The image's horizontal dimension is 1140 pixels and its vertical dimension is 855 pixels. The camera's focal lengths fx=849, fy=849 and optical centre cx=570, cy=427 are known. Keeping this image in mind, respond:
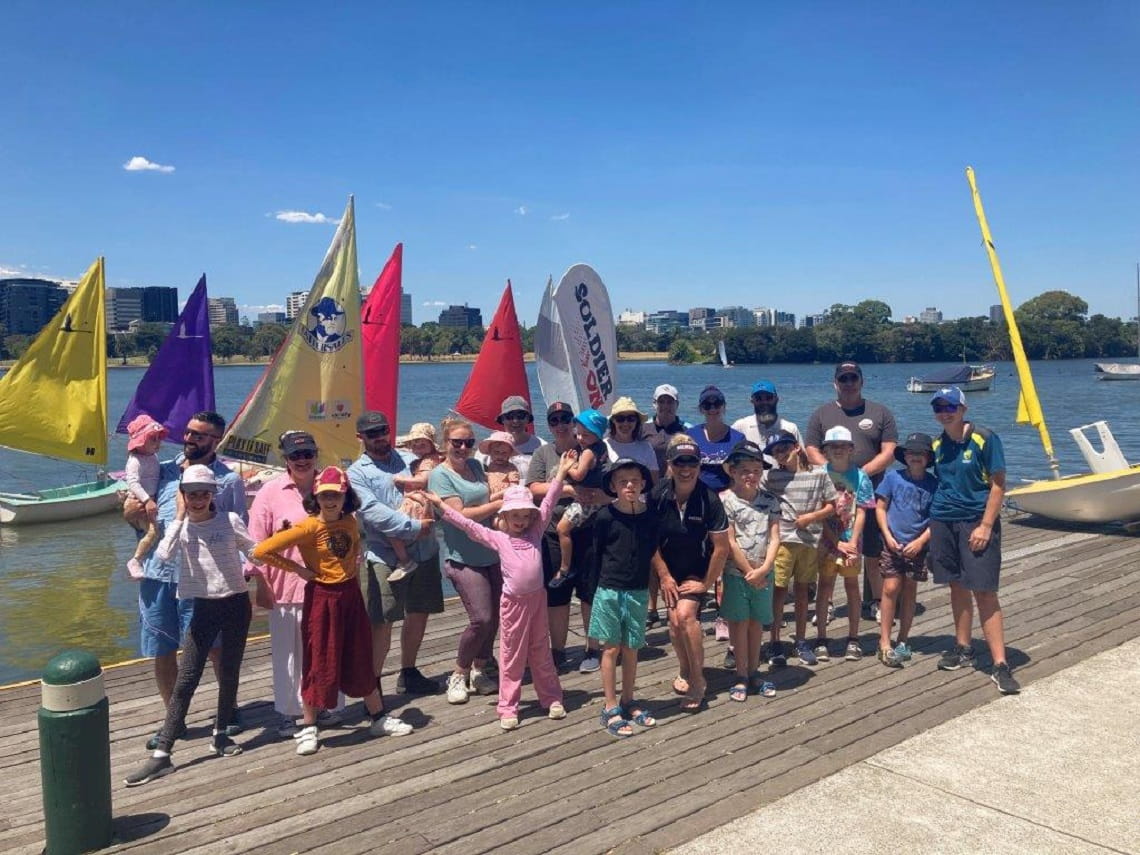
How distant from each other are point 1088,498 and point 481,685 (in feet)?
23.8

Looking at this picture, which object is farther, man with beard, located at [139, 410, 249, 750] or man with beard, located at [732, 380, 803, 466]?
man with beard, located at [732, 380, 803, 466]

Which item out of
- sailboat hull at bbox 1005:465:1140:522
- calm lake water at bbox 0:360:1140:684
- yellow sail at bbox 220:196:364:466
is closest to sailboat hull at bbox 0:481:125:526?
calm lake water at bbox 0:360:1140:684

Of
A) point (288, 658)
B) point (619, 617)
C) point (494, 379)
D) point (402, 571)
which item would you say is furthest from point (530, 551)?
point (494, 379)

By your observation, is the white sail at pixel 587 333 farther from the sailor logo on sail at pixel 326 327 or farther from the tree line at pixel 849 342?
the tree line at pixel 849 342

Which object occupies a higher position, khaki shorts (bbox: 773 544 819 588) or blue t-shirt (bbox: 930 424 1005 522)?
blue t-shirt (bbox: 930 424 1005 522)

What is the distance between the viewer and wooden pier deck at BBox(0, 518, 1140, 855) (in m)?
3.45

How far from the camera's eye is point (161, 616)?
4262mm

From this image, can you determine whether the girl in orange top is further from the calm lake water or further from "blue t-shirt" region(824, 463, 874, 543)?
the calm lake water

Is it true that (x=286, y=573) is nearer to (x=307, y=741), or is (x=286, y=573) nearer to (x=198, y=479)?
(x=198, y=479)

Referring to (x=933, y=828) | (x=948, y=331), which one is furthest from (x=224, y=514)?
(x=948, y=331)

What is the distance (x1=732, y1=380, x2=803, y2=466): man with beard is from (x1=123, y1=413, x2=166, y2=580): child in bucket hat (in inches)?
142

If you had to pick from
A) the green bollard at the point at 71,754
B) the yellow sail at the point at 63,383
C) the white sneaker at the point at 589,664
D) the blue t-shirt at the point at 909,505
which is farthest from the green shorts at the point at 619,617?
the yellow sail at the point at 63,383

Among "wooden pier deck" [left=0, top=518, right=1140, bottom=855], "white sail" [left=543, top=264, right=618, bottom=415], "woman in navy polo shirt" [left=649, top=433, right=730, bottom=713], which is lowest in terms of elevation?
"wooden pier deck" [left=0, top=518, right=1140, bottom=855]

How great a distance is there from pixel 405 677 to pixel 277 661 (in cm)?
90
